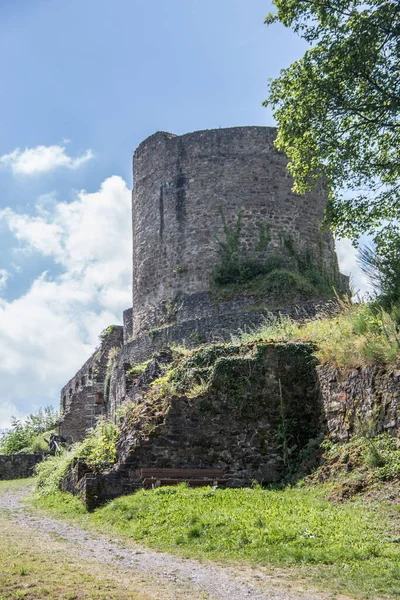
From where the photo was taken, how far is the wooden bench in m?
11.8

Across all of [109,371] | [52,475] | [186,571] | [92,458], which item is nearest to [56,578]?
[186,571]

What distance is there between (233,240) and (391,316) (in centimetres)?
1301

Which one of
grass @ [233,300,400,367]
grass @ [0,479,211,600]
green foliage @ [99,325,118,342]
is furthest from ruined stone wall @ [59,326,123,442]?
grass @ [0,479,211,600]

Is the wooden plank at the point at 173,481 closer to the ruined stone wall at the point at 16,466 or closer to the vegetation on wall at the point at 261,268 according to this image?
the vegetation on wall at the point at 261,268

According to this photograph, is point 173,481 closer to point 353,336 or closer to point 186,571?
point 353,336

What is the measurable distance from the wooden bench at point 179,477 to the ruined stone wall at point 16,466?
1431cm

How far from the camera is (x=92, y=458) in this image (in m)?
14.0

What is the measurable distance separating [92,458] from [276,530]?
6704 mm

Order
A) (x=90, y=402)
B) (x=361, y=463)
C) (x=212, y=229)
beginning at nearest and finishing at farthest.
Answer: (x=361, y=463) < (x=212, y=229) < (x=90, y=402)

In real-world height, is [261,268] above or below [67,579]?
above

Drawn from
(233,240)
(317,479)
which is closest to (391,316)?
(317,479)

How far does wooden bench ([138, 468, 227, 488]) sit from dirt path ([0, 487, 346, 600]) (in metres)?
2.16

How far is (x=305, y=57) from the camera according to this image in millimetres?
13750

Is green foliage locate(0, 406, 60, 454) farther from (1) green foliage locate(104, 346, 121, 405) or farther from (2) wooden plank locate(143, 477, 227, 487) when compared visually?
(2) wooden plank locate(143, 477, 227, 487)
